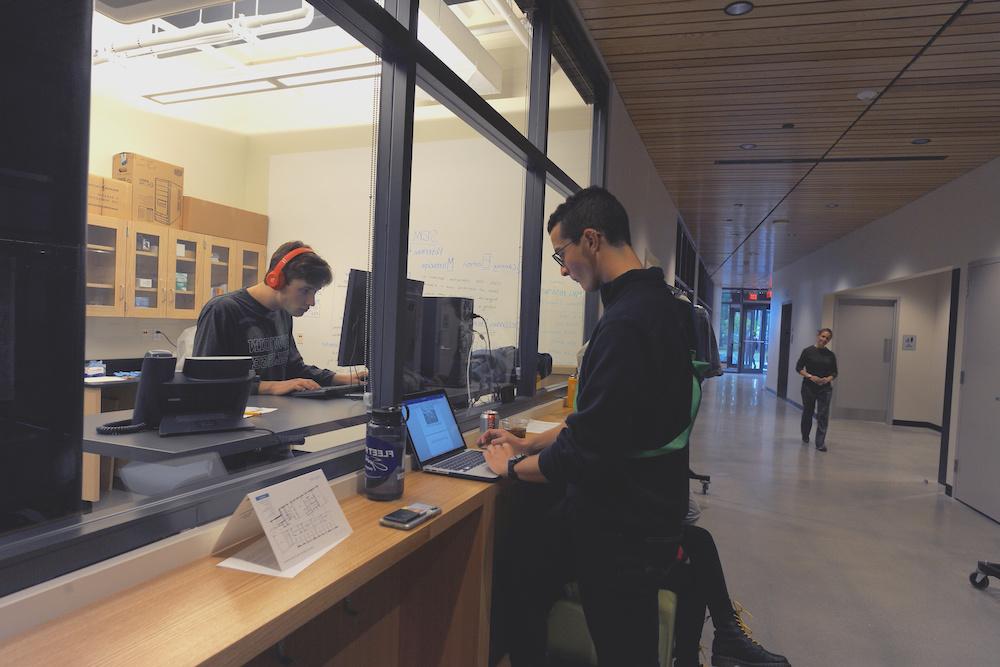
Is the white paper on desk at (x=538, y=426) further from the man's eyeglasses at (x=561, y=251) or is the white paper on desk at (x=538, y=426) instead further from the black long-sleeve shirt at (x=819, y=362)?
the black long-sleeve shirt at (x=819, y=362)

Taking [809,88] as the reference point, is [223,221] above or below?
below

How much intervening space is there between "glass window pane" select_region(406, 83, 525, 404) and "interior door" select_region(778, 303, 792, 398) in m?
11.3

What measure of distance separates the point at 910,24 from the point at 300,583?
410 centimetres

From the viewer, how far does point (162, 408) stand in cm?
172

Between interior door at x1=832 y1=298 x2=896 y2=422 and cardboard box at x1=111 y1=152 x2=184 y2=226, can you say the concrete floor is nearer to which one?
cardboard box at x1=111 y1=152 x2=184 y2=226

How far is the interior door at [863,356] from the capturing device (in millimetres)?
10180

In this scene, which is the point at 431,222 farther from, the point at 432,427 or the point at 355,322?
the point at 432,427

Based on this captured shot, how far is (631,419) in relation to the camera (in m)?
1.54

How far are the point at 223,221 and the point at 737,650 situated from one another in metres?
2.75

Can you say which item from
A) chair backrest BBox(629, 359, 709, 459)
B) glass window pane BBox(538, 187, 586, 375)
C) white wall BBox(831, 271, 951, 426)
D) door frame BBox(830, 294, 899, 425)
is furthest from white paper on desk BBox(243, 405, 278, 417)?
door frame BBox(830, 294, 899, 425)

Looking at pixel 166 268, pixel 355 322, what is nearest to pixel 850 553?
pixel 355 322

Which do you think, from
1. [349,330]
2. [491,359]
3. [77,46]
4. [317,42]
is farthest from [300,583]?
[317,42]

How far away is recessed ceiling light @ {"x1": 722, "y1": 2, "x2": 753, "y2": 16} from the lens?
3.22m

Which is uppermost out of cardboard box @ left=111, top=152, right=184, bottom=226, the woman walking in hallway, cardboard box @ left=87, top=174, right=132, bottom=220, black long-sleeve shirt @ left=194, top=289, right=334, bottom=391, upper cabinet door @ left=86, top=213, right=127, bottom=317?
cardboard box @ left=111, top=152, right=184, bottom=226
